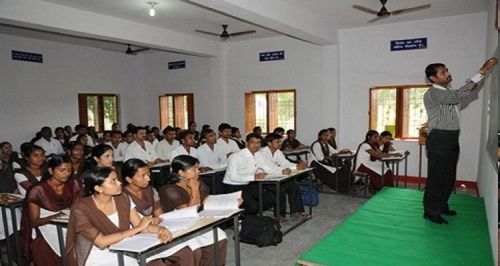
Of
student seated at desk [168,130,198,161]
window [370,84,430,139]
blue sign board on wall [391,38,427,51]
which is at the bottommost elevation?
student seated at desk [168,130,198,161]

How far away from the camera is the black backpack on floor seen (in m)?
3.99

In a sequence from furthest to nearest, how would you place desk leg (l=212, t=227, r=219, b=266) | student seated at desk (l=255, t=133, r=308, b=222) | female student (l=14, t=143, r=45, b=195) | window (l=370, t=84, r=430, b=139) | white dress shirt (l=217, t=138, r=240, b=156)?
1. window (l=370, t=84, r=430, b=139)
2. white dress shirt (l=217, t=138, r=240, b=156)
3. student seated at desk (l=255, t=133, r=308, b=222)
4. female student (l=14, t=143, r=45, b=195)
5. desk leg (l=212, t=227, r=219, b=266)

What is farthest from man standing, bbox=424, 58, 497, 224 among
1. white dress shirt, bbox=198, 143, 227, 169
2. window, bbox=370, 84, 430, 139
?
window, bbox=370, 84, 430, 139

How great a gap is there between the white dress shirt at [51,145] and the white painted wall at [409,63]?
6.37 meters

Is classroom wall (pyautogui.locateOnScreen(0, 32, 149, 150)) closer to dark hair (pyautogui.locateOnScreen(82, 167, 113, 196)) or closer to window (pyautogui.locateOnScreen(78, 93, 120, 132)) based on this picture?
window (pyautogui.locateOnScreen(78, 93, 120, 132))

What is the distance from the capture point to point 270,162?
5137mm

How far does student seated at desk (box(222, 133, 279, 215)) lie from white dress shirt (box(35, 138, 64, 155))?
4.97 metres

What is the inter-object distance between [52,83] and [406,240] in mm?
8744

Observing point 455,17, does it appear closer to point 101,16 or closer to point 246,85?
point 246,85

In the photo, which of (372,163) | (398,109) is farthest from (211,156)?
(398,109)

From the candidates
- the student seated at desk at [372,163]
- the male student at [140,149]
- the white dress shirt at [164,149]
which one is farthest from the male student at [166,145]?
the student seated at desk at [372,163]

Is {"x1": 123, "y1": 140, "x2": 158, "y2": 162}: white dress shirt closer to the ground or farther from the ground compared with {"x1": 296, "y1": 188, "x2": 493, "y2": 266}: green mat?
farther from the ground

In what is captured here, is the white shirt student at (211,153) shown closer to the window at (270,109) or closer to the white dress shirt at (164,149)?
the white dress shirt at (164,149)

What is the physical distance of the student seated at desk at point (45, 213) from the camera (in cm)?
305
